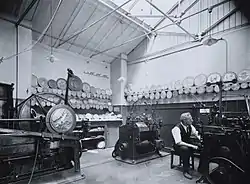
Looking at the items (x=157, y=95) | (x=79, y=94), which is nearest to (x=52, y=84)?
(x=79, y=94)

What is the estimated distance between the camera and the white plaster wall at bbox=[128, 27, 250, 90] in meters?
5.48

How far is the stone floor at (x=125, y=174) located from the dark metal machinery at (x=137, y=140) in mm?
282

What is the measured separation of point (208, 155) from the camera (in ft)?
11.1

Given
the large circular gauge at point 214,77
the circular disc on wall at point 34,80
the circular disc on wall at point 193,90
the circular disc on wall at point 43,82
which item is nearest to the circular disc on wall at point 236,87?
the large circular gauge at point 214,77

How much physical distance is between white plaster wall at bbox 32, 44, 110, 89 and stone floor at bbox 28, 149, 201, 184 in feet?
10.9

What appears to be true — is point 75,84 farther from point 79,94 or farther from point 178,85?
point 178,85

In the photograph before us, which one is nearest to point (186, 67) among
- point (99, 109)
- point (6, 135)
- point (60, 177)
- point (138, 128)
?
point (138, 128)

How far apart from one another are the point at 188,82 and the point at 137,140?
2.69 meters

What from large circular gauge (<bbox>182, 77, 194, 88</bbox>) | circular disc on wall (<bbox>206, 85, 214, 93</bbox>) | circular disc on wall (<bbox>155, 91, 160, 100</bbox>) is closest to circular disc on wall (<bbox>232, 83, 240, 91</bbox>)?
circular disc on wall (<bbox>206, 85, 214, 93</bbox>)

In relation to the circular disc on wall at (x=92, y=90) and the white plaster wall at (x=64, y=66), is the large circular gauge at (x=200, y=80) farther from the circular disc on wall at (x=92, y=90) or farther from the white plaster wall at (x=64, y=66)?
the white plaster wall at (x=64, y=66)

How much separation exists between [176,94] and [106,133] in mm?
3155

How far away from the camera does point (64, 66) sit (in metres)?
7.12

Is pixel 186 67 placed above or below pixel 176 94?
above

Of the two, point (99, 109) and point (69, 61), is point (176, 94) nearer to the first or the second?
point (99, 109)
